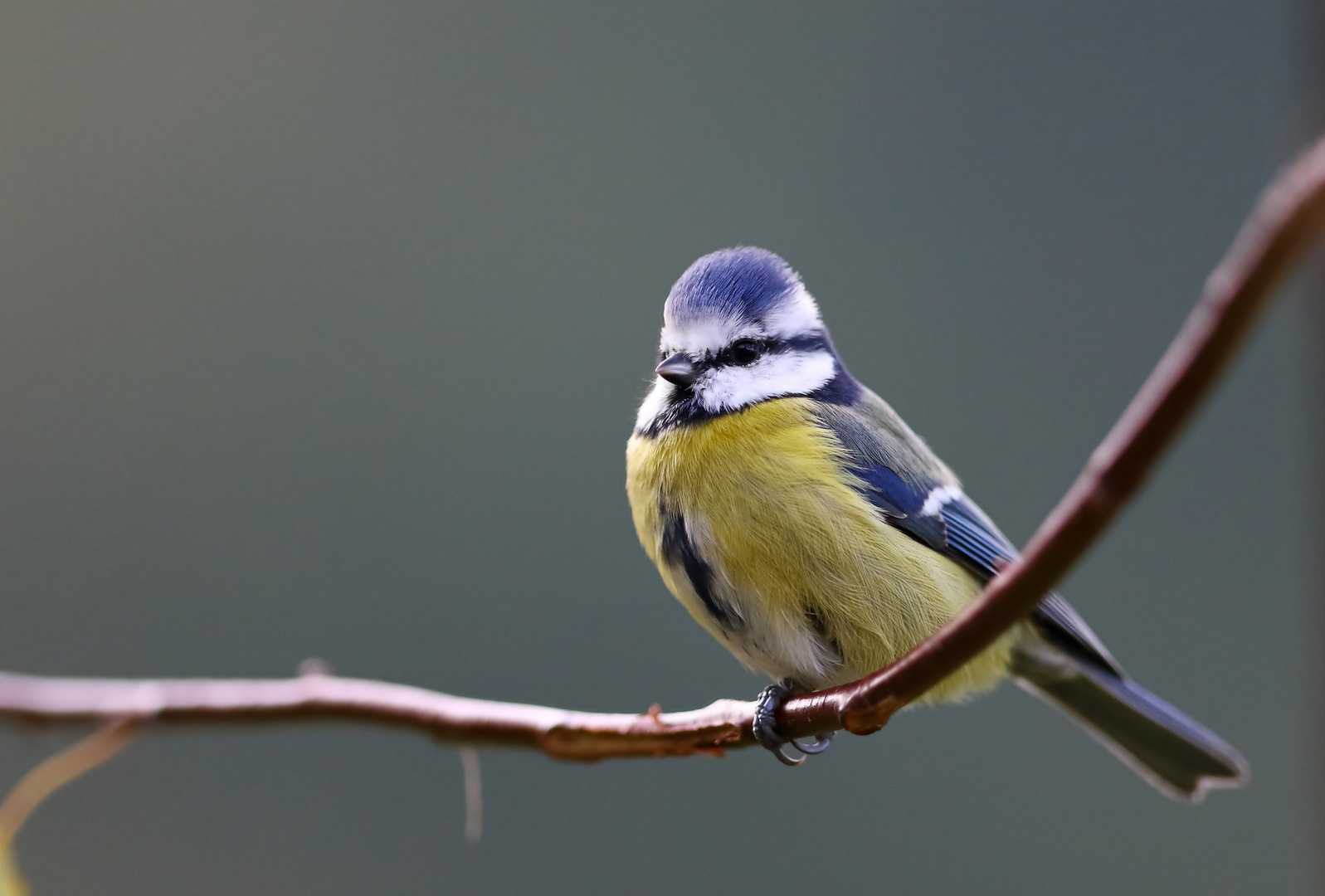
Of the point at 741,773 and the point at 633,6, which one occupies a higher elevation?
the point at 633,6

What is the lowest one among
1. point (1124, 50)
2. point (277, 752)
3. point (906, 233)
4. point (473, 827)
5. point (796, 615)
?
point (277, 752)

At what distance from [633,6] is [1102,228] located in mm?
1042

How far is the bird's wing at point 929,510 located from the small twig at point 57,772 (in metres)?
0.64

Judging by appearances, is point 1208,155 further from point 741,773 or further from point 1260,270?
point 1260,270

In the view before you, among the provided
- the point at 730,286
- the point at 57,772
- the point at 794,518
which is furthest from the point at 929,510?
the point at 57,772

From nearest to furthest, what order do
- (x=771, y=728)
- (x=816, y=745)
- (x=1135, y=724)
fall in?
(x=771, y=728), (x=816, y=745), (x=1135, y=724)

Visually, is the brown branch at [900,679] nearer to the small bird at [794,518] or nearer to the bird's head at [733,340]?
the small bird at [794,518]

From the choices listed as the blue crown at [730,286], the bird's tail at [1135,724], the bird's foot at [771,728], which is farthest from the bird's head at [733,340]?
the bird's tail at [1135,724]

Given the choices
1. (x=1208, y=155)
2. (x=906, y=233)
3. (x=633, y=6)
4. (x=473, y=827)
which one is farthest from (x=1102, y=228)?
(x=473, y=827)

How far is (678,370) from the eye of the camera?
87 cm

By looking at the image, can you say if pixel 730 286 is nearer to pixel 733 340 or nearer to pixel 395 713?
pixel 733 340

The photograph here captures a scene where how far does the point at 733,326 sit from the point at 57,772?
608mm

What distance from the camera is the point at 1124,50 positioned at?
2.03 metres

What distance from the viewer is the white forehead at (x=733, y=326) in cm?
87
